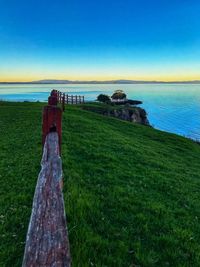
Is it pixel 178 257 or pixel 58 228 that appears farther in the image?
pixel 178 257

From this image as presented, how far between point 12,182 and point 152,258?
444cm

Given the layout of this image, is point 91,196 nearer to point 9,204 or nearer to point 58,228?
point 9,204

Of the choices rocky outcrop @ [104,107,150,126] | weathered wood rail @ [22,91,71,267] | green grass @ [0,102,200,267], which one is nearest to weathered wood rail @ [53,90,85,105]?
rocky outcrop @ [104,107,150,126]

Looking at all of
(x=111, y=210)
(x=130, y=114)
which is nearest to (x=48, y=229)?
(x=111, y=210)

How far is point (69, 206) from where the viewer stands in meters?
5.55

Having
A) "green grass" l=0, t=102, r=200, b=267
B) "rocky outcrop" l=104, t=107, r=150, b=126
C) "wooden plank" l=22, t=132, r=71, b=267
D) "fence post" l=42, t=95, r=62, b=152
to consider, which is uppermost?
"fence post" l=42, t=95, r=62, b=152

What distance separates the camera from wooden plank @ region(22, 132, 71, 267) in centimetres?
188

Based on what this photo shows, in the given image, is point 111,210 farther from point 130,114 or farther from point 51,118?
point 130,114

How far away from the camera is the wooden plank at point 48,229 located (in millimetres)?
1882

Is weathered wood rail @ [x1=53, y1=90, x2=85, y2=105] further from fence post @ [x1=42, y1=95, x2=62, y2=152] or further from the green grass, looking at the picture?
fence post @ [x1=42, y1=95, x2=62, y2=152]

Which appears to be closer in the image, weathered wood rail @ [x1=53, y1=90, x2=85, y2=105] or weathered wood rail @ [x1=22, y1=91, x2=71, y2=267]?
weathered wood rail @ [x1=22, y1=91, x2=71, y2=267]

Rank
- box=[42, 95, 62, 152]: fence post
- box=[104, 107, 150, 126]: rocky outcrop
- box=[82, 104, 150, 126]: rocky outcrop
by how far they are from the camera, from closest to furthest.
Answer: box=[42, 95, 62, 152]: fence post < box=[82, 104, 150, 126]: rocky outcrop < box=[104, 107, 150, 126]: rocky outcrop

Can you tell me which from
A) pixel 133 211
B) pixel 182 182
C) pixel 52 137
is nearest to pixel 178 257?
pixel 133 211

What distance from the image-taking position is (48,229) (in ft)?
7.45
